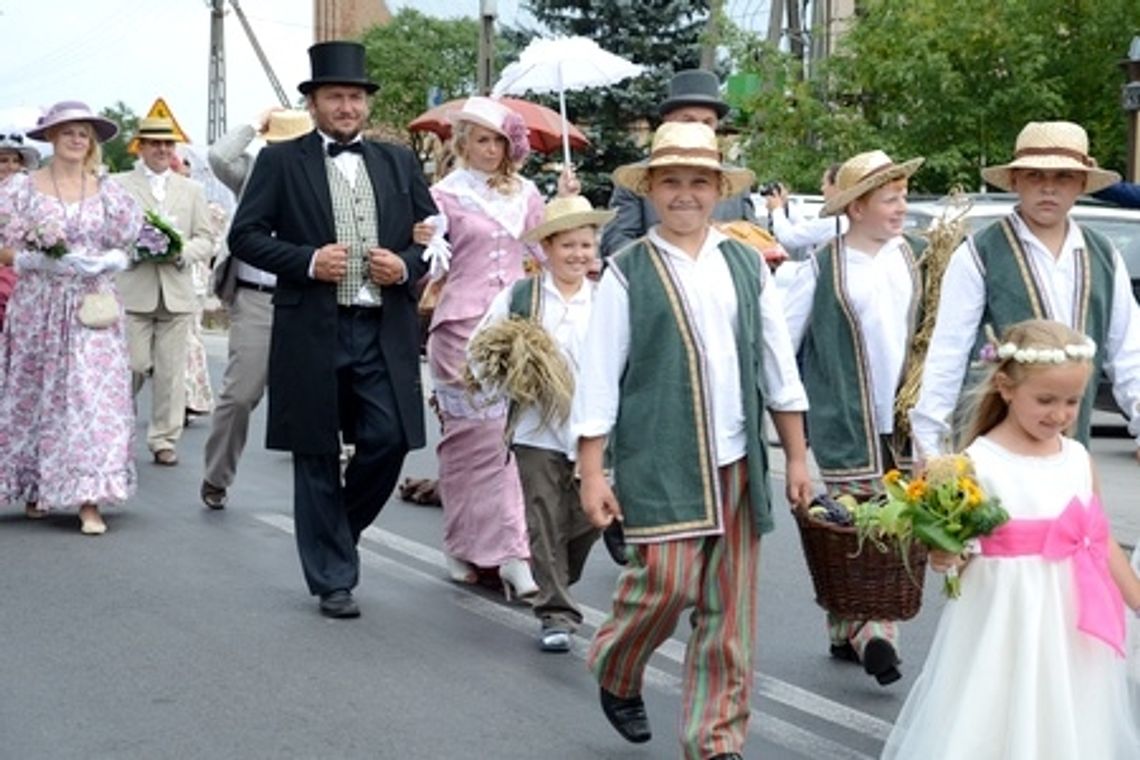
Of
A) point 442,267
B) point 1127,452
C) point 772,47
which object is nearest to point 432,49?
point 772,47

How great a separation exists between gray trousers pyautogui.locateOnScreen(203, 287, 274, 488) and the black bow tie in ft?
9.45

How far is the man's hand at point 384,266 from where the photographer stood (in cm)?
893

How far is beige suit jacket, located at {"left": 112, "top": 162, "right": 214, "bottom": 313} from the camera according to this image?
46.1 feet

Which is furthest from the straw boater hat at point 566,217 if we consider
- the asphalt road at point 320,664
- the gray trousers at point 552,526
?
the asphalt road at point 320,664

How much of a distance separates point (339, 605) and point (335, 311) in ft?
3.84

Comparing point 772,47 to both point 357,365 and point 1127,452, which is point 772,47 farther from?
point 357,365

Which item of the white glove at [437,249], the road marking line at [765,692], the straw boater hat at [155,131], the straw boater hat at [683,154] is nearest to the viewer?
the straw boater hat at [683,154]

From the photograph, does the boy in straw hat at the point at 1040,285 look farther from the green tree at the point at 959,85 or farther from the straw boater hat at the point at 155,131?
the green tree at the point at 959,85

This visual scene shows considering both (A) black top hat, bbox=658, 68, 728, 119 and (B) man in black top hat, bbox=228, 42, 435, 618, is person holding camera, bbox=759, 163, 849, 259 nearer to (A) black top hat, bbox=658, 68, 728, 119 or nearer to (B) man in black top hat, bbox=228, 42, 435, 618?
(A) black top hat, bbox=658, 68, 728, 119

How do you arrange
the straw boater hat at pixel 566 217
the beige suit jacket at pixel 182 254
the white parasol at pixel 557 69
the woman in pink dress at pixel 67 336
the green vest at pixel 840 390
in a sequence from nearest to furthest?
the green vest at pixel 840 390 < the straw boater hat at pixel 566 217 < the woman in pink dress at pixel 67 336 < the beige suit jacket at pixel 182 254 < the white parasol at pixel 557 69

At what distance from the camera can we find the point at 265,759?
6.87 m

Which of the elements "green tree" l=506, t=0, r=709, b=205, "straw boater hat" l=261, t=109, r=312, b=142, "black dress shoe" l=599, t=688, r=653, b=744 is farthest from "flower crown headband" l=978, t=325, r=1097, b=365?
"green tree" l=506, t=0, r=709, b=205

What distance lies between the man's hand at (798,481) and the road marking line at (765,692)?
83 centimetres

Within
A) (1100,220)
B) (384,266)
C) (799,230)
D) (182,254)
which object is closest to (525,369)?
(384,266)
